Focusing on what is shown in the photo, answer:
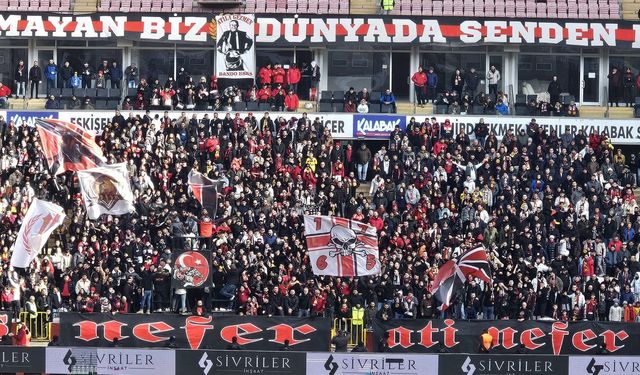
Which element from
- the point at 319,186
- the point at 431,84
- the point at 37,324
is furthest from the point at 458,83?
the point at 37,324

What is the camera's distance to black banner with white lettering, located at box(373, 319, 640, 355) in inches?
1736

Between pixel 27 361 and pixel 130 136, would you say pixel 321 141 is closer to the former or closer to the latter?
pixel 130 136

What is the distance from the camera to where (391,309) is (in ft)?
153

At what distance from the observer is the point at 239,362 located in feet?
140

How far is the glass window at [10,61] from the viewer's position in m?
61.8

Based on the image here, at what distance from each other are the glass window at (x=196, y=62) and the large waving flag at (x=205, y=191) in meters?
13.2

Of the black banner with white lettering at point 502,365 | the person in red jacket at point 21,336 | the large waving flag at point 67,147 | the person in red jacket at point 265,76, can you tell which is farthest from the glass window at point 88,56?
the black banner with white lettering at point 502,365

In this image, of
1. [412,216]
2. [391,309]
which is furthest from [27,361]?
[412,216]

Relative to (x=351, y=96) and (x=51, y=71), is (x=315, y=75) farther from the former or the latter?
(x=51, y=71)

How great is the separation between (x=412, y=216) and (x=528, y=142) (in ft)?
20.3

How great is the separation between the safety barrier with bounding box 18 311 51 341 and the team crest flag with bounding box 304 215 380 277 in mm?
6899

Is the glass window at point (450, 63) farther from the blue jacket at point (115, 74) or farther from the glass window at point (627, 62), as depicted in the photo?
the blue jacket at point (115, 74)

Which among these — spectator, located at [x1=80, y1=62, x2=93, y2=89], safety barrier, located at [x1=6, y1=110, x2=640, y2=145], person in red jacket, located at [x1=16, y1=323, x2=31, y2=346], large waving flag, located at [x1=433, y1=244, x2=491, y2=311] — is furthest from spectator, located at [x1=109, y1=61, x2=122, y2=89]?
large waving flag, located at [x1=433, y1=244, x2=491, y2=311]

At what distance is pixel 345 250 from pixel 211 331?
4131 mm
